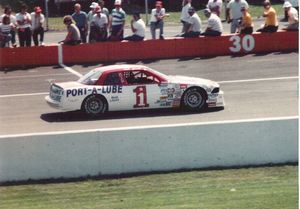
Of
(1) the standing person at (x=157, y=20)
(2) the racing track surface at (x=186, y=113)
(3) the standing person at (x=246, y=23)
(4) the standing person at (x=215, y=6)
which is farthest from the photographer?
(4) the standing person at (x=215, y=6)

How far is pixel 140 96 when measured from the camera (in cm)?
1797

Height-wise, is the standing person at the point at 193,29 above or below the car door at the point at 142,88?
above

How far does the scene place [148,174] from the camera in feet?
43.2

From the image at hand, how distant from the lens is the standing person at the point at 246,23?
84.7ft

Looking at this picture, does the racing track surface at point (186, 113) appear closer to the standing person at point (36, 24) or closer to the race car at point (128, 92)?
the race car at point (128, 92)

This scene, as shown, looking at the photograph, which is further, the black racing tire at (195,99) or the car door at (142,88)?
the black racing tire at (195,99)

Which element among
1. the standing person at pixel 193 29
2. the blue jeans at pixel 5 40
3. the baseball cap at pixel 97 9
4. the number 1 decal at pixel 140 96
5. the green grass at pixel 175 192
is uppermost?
the baseball cap at pixel 97 9

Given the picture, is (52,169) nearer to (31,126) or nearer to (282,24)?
(31,126)

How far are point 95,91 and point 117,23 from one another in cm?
801

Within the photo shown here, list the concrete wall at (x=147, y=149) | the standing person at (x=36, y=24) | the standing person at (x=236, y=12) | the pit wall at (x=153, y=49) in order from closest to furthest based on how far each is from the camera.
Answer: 1. the concrete wall at (x=147, y=149)
2. the pit wall at (x=153, y=49)
3. the standing person at (x=36, y=24)
4. the standing person at (x=236, y=12)

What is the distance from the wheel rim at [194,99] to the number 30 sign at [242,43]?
806cm

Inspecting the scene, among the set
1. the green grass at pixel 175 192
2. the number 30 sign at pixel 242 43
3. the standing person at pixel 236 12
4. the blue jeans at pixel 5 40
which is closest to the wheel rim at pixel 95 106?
the green grass at pixel 175 192

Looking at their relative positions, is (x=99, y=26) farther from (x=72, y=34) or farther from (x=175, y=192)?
(x=175, y=192)

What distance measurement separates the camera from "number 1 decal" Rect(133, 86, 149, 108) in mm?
17922
